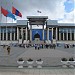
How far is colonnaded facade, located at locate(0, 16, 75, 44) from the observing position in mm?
128250

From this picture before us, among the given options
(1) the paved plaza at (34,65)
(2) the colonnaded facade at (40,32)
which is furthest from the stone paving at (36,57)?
(2) the colonnaded facade at (40,32)

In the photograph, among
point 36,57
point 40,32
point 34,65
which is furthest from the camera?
point 40,32

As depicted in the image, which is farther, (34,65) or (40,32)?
(40,32)

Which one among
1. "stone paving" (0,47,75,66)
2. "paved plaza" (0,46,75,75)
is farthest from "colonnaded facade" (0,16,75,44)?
"paved plaza" (0,46,75,75)

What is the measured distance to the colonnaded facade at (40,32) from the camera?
128250 millimetres

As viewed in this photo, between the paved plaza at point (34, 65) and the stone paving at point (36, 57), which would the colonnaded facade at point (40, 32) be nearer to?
the stone paving at point (36, 57)

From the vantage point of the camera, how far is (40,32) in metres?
129

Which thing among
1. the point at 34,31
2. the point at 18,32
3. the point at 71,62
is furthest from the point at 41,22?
the point at 71,62

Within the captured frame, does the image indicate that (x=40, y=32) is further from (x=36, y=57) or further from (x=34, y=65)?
(x=34, y=65)

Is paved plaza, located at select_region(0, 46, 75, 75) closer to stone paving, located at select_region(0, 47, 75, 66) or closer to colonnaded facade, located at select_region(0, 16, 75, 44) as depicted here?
stone paving, located at select_region(0, 47, 75, 66)

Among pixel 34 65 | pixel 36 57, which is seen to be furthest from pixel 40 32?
pixel 34 65

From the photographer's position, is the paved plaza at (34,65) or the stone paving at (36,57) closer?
the paved plaza at (34,65)

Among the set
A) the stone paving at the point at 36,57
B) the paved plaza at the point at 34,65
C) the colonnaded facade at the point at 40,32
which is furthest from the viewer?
the colonnaded facade at the point at 40,32

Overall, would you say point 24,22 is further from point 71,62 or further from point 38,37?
point 71,62
